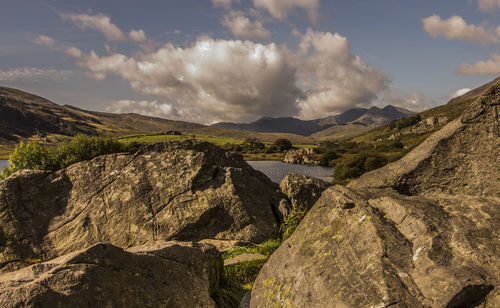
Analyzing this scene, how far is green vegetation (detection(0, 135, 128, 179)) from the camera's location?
23.6 meters

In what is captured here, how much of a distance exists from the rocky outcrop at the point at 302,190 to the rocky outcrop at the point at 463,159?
17.2 ft

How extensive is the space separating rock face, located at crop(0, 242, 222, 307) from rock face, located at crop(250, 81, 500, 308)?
185 cm

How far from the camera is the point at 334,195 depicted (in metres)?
8.26

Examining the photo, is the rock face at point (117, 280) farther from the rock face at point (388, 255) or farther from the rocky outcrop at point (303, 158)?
the rocky outcrop at point (303, 158)

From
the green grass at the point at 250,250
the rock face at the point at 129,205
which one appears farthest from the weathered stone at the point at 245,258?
the rock face at the point at 129,205

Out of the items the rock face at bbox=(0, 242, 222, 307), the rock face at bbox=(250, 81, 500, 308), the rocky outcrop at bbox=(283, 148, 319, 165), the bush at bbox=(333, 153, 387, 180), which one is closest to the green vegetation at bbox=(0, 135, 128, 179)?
the rock face at bbox=(0, 242, 222, 307)

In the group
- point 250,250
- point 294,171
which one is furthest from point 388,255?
point 294,171

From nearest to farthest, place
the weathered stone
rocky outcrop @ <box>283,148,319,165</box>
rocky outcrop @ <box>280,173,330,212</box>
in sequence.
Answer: the weathered stone, rocky outcrop @ <box>280,173,330,212</box>, rocky outcrop @ <box>283,148,319,165</box>

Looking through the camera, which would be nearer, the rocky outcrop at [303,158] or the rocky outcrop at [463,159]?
the rocky outcrop at [463,159]

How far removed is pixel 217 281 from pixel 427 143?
450 inches

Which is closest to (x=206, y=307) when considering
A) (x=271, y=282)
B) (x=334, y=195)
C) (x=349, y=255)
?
(x=271, y=282)

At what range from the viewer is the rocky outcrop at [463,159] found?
10945mm

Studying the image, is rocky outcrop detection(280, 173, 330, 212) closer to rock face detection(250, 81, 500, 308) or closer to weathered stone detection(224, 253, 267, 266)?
weathered stone detection(224, 253, 267, 266)

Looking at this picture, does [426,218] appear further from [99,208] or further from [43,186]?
[43,186]
